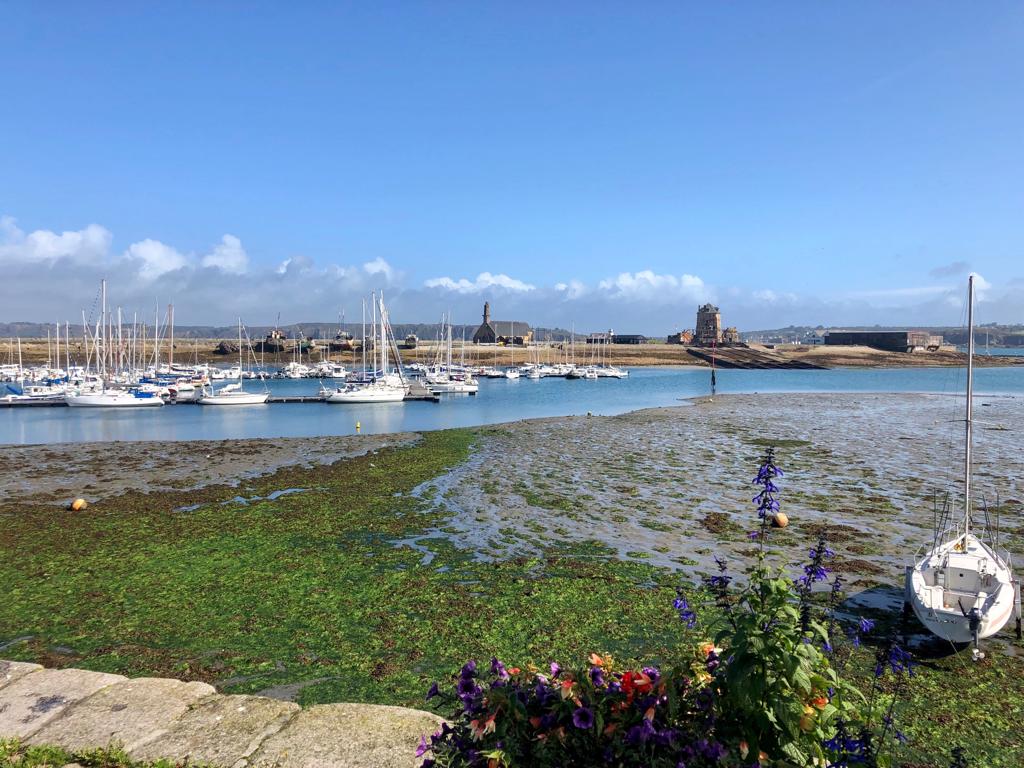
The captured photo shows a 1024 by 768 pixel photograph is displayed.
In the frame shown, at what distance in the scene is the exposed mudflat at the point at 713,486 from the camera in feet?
55.0

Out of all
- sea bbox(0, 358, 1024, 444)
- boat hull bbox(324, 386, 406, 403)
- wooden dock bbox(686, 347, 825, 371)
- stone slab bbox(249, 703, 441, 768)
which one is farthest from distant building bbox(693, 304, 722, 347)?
stone slab bbox(249, 703, 441, 768)

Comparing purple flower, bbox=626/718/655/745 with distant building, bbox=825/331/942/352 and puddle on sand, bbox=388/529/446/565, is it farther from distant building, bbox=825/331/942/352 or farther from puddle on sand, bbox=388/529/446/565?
distant building, bbox=825/331/942/352

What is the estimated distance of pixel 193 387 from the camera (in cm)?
7256

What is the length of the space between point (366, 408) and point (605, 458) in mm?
36590

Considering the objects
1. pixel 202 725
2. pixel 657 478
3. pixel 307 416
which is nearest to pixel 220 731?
pixel 202 725

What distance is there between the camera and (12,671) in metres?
7.71

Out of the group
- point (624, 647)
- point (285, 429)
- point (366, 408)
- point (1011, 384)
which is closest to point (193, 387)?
point (366, 408)

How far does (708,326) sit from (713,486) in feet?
583

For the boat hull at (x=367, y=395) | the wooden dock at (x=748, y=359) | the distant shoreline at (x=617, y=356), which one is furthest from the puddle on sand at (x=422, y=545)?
the wooden dock at (x=748, y=359)

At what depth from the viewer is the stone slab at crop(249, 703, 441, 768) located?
584 cm

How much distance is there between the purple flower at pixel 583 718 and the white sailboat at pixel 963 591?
912 centimetres

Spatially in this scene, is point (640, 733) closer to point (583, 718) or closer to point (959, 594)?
point (583, 718)

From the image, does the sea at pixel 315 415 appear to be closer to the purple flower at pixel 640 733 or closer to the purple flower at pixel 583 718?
the purple flower at pixel 583 718

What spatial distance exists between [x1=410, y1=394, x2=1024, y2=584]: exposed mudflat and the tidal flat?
12 cm
